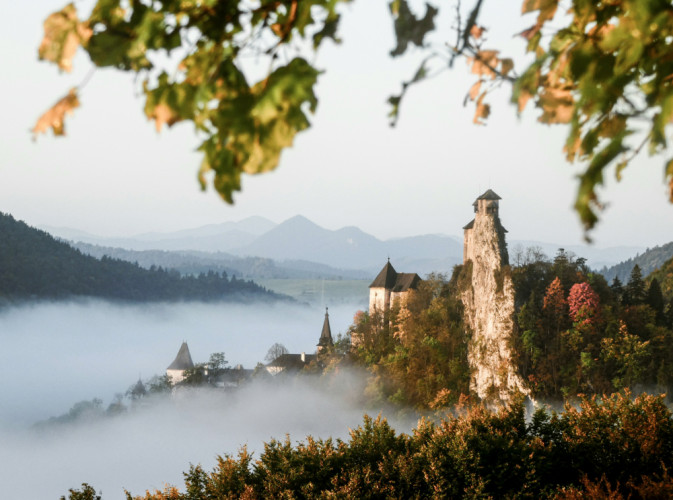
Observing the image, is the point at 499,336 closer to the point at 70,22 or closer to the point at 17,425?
the point at 70,22

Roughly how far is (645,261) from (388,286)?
118655 mm

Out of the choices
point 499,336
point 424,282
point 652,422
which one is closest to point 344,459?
point 652,422

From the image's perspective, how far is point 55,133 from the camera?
2867 millimetres

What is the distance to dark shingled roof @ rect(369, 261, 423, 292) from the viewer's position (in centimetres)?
6125

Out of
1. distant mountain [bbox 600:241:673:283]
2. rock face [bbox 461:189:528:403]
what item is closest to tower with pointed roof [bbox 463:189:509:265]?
rock face [bbox 461:189:528:403]

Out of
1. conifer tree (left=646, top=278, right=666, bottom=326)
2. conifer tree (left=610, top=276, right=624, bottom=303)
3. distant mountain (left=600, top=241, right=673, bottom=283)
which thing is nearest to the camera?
conifer tree (left=646, top=278, right=666, bottom=326)

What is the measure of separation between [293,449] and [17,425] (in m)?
206

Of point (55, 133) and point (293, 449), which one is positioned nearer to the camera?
point (55, 133)

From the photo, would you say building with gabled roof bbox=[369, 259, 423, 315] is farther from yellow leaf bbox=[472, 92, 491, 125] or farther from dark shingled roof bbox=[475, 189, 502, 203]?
yellow leaf bbox=[472, 92, 491, 125]

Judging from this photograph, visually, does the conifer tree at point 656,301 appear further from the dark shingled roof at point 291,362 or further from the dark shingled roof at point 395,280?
the dark shingled roof at point 291,362

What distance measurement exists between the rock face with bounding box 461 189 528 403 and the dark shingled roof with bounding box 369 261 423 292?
1156 cm

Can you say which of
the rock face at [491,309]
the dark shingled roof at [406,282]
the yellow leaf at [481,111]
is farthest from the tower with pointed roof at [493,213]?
the yellow leaf at [481,111]

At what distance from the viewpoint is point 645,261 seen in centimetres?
15512

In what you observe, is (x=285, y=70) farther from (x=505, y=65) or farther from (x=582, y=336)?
(x=582, y=336)
